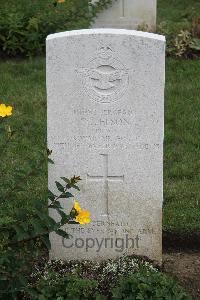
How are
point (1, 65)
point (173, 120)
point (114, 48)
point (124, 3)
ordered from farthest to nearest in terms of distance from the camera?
1. point (124, 3)
2. point (1, 65)
3. point (173, 120)
4. point (114, 48)

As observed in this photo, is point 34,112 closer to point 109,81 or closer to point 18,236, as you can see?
point 109,81

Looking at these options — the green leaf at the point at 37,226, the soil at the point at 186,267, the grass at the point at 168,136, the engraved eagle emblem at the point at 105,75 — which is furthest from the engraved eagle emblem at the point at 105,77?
the soil at the point at 186,267

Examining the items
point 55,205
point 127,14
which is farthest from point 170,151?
point 127,14

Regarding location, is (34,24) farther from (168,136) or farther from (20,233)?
(20,233)

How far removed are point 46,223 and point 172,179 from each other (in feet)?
7.11

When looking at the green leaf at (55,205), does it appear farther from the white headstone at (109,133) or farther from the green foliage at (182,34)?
the green foliage at (182,34)

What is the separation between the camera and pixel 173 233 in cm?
505

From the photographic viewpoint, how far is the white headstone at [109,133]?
4.27 m

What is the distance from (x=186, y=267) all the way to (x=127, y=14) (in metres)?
5.23

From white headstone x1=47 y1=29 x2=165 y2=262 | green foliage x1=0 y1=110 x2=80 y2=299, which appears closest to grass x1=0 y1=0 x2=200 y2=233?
green foliage x1=0 y1=110 x2=80 y2=299

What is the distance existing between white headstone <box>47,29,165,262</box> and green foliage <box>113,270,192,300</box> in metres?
0.43

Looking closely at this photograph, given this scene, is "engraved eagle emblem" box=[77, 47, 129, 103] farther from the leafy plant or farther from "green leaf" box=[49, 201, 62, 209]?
"green leaf" box=[49, 201, 62, 209]

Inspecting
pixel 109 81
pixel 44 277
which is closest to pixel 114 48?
pixel 109 81

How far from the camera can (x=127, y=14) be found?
9383mm
